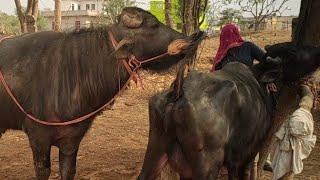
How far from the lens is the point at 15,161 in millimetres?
6043

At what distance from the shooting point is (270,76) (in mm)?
4070

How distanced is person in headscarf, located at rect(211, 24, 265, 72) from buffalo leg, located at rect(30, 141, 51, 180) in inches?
87.8

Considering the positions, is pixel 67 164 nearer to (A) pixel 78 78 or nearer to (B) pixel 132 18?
(A) pixel 78 78

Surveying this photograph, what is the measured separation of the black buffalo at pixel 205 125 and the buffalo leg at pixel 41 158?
1.11 metres

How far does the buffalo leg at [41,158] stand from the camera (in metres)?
3.88

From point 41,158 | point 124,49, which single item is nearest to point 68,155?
point 41,158

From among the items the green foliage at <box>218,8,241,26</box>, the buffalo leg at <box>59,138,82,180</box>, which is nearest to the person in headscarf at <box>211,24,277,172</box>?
the buffalo leg at <box>59,138,82,180</box>

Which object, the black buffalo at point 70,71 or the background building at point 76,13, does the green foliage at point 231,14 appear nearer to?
the background building at point 76,13

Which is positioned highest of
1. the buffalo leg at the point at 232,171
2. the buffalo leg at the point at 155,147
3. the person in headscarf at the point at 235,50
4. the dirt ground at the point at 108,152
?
the person in headscarf at the point at 235,50

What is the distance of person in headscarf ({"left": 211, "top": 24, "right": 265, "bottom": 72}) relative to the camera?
4.75 m

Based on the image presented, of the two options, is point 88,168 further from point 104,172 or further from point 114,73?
point 114,73

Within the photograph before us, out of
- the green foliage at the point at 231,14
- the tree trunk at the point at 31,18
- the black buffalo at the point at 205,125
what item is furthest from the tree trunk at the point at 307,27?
the green foliage at the point at 231,14

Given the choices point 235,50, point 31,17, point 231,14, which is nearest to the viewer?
point 235,50

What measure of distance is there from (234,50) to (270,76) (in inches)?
35.7
